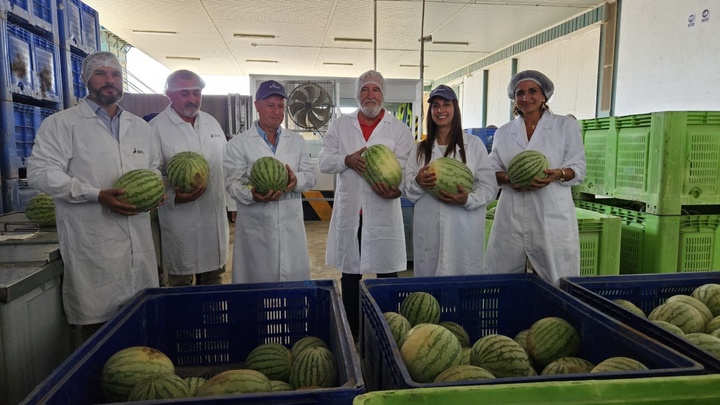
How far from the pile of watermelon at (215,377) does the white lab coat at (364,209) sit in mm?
1653


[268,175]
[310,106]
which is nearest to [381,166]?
[268,175]

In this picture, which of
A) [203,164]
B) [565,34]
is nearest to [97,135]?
[203,164]

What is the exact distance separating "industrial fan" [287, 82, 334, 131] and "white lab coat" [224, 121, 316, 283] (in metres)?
3.51

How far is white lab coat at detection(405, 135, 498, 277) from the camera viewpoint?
2.88 meters

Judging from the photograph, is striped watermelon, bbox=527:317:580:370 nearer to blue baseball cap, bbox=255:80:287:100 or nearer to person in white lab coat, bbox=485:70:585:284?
person in white lab coat, bbox=485:70:585:284

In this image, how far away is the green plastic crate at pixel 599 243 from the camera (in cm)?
349

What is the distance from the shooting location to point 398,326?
5.26 feet

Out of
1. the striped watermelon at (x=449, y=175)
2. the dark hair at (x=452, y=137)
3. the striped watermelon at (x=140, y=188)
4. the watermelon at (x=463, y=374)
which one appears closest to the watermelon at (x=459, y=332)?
the watermelon at (x=463, y=374)

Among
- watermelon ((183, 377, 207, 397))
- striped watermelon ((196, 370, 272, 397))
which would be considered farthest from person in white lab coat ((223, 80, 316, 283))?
striped watermelon ((196, 370, 272, 397))

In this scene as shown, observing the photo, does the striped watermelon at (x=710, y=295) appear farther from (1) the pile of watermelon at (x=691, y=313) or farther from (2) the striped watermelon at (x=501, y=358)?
(2) the striped watermelon at (x=501, y=358)

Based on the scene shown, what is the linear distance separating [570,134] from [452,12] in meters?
6.47

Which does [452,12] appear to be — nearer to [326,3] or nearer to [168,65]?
[326,3]

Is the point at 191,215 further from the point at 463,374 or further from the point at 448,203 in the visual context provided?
the point at 463,374

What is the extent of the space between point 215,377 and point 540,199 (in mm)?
2142
